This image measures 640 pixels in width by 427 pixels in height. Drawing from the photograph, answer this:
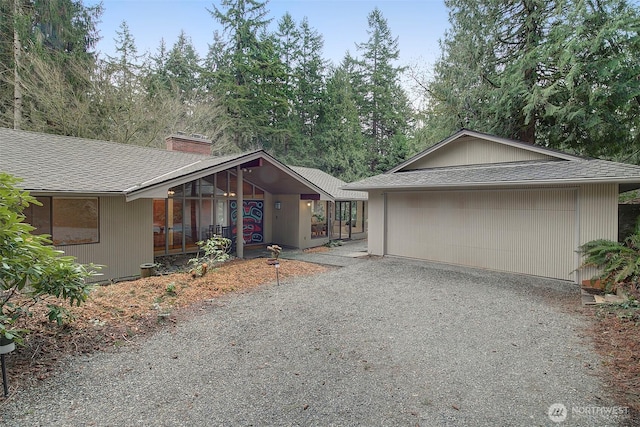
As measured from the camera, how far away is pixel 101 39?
54.7 feet

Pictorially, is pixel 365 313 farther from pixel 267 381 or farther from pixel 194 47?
pixel 194 47

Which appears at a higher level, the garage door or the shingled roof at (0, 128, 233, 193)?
the shingled roof at (0, 128, 233, 193)

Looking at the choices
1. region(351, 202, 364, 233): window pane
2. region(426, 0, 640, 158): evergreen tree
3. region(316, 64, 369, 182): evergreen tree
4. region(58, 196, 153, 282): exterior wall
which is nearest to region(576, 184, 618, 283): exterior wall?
region(426, 0, 640, 158): evergreen tree

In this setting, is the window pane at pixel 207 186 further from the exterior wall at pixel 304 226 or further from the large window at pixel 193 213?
the exterior wall at pixel 304 226

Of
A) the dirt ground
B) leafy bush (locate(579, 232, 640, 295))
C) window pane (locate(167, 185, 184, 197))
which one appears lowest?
the dirt ground

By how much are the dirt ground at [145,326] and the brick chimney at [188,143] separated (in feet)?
24.5

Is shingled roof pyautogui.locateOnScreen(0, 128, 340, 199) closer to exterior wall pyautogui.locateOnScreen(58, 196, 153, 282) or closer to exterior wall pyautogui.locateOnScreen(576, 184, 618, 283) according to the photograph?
exterior wall pyautogui.locateOnScreen(58, 196, 153, 282)

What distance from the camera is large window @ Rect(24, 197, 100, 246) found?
7.11 m

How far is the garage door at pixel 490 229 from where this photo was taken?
7773 mm

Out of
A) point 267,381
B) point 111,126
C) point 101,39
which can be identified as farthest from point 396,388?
point 101,39

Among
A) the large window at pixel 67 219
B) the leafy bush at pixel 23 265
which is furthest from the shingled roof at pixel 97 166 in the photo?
the leafy bush at pixel 23 265

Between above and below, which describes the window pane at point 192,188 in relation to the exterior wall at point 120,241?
above

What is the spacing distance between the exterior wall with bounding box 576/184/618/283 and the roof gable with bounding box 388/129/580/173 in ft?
5.71

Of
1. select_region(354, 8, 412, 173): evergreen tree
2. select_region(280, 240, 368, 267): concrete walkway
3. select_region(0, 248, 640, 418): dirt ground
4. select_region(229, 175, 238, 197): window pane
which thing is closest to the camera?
select_region(0, 248, 640, 418): dirt ground
